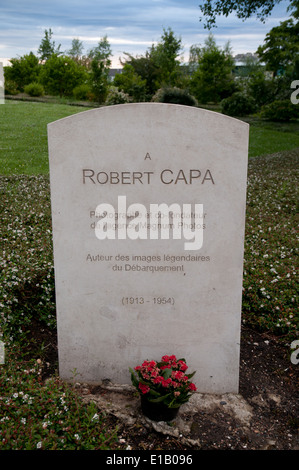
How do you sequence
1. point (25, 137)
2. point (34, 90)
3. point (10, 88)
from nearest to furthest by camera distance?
point (25, 137), point (10, 88), point (34, 90)

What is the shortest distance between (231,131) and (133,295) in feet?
4.71

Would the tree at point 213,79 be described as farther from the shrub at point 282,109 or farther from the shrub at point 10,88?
the shrub at point 10,88

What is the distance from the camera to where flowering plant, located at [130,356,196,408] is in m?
2.96

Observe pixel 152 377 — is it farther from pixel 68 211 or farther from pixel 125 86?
pixel 125 86

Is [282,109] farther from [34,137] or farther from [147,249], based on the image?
[147,249]

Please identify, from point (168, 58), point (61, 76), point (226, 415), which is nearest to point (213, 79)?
point (168, 58)

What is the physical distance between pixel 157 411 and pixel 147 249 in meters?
1.16

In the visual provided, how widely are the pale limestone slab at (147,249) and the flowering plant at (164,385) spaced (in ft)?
1.08

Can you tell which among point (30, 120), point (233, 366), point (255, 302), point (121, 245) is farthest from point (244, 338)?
point (30, 120)

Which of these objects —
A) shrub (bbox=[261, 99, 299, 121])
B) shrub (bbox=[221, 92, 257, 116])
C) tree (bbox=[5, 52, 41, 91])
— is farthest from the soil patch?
tree (bbox=[5, 52, 41, 91])

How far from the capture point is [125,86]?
112ft

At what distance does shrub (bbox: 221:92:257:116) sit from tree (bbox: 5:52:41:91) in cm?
1944

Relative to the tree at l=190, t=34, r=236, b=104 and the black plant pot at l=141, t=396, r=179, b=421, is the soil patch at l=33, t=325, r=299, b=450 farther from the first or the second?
the tree at l=190, t=34, r=236, b=104

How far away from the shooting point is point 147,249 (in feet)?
10.7
